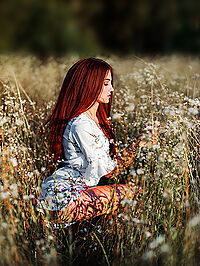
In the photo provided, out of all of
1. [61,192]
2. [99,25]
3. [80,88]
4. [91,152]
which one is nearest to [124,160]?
[91,152]

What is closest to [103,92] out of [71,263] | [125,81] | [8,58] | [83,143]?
[83,143]

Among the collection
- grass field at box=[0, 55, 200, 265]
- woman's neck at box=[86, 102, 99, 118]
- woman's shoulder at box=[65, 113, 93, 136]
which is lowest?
grass field at box=[0, 55, 200, 265]

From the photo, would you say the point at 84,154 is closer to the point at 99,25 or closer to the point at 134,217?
the point at 134,217

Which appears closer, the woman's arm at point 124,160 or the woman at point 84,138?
the woman's arm at point 124,160

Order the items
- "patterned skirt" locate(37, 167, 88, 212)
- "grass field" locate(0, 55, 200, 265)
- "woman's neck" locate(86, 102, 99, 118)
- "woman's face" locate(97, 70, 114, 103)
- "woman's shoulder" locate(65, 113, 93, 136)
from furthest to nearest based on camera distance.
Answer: "woman's neck" locate(86, 102, 99, 118)
"woman's face" locate(97, 70, 114, 103)
"woman's shoulder" locate(65, 113, 93, 136)
"patterned skirt" locate(37, 167, 88, 212)
"grass field" locate(0, 55, 200, 265)

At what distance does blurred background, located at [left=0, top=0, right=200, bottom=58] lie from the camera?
15.8 metres

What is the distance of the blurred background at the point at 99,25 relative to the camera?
51.7 feet

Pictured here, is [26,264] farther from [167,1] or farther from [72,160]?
[167,1]

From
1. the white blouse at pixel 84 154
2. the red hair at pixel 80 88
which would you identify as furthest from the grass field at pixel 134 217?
the red hair at pixel 80 88

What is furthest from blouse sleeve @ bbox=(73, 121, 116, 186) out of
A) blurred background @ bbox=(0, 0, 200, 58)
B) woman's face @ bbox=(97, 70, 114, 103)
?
blurred background @ bbox=(0, 0, 200, 58)

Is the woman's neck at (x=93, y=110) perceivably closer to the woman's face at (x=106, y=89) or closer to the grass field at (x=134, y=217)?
the woman's face at (x=106, y=89)

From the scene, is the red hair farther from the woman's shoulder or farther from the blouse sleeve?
the blouse sleeve

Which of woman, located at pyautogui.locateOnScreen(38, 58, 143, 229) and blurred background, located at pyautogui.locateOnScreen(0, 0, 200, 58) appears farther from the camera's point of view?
blurred background, located at pyautogui.locateOnScreen(0, 0, 200, 58)

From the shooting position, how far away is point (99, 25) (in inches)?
832
